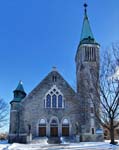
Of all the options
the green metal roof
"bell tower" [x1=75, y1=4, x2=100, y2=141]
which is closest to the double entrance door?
"bell tower" [x1=75, y1=4, x2=100, y2=141]

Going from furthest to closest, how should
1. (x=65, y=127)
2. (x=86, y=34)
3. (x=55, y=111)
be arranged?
(x=86, y=34) → (x=55, y=111) → (x=65, y=127)

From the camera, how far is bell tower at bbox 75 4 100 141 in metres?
35.6

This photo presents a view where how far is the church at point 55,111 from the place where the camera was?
35125 millimetres

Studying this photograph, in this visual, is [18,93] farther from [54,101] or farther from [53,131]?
[53,131]

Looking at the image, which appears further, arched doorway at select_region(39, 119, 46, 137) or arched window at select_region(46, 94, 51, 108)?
arched window at select_region(46, 94, 51, 108)

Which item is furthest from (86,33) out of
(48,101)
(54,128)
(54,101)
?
(54,128)

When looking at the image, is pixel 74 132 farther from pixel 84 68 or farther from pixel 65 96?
pixel 84 68

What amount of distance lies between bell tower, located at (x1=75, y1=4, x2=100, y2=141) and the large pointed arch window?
320cm

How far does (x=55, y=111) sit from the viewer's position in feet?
120

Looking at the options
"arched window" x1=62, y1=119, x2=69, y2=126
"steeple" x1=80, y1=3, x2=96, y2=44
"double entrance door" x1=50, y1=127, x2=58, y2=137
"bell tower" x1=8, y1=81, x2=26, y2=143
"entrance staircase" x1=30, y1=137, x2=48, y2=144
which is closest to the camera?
"entrance staircase" x1=30, y1=137, x2=48, y2=144

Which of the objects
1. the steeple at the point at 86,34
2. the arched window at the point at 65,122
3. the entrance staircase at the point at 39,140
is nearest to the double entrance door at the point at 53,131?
the arched window at the point at 65,122

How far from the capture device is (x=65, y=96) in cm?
3766

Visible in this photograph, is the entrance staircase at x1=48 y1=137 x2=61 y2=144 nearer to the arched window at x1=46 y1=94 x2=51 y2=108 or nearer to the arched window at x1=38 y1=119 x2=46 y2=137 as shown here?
the arched window at x1=38 y1=119 x2=46 y2=137

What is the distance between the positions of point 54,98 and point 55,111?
7.21ft
